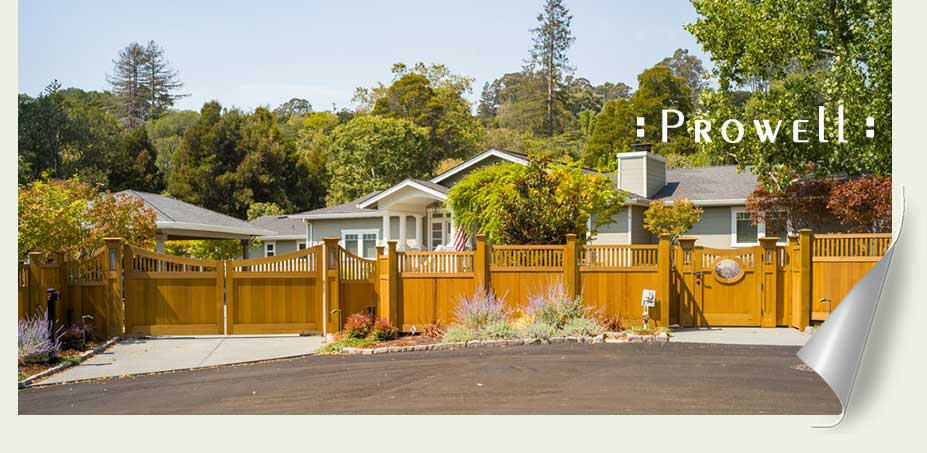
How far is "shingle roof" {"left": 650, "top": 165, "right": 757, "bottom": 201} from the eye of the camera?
19172 millimetres

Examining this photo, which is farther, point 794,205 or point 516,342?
point 794,205

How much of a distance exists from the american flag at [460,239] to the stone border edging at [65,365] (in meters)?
7.36

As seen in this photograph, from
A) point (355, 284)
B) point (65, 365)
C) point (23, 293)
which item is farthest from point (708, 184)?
point (23, 293)

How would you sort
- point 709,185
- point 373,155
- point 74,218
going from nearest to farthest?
point 74,218 → point 709,185 → point 373,155

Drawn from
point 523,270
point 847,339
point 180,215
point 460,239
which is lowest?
point 847,339

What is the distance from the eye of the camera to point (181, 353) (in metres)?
11.3

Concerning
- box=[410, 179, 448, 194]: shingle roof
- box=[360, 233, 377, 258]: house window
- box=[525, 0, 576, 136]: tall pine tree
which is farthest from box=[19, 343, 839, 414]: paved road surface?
box=[360, 233, 377, 258]: house window

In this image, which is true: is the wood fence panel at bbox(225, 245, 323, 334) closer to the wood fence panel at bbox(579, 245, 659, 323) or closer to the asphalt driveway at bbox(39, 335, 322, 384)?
the asphalt driveway at bbox(39, 335, 322, 384)

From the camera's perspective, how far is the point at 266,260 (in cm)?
1284

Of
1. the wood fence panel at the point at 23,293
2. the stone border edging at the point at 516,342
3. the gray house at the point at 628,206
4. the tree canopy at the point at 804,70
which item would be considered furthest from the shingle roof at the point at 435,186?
the wood fence panel at the point at 23,293

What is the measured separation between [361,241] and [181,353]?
12068mm

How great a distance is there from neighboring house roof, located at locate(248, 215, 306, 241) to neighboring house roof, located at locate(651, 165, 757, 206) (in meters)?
11.0

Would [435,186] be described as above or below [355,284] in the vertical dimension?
above

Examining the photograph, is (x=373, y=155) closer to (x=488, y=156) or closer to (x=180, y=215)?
(x=488, y=156)
